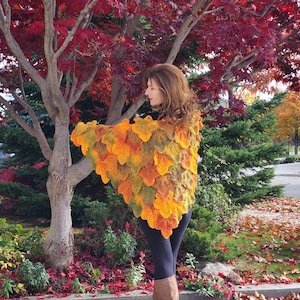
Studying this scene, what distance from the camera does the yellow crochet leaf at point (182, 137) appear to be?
2835 mm

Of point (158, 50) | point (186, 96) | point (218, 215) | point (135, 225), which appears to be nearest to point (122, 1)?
point (158, 50)

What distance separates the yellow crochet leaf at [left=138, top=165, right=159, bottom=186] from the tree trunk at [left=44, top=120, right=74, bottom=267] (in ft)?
5.34

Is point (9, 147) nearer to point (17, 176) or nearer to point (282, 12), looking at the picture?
point (17, 176)

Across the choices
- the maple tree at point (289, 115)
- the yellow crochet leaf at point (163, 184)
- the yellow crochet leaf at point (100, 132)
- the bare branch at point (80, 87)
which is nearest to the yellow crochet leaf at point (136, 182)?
the yellow crochet leaf at point (163, 184)

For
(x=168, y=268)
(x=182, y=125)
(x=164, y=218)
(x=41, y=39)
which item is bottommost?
(x=168, y=268)

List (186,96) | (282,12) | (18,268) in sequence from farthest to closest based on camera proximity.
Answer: (282,12), (18,268), (186,96)

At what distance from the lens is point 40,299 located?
12.1 feet

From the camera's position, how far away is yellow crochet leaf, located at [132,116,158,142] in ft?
9.25

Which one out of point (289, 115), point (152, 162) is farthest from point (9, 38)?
point (289, 115)

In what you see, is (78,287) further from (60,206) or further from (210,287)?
(210,287)

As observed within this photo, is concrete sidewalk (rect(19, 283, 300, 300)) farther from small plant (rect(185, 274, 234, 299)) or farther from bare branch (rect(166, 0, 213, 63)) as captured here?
bare branch (rect(166, 0, 213, 63))

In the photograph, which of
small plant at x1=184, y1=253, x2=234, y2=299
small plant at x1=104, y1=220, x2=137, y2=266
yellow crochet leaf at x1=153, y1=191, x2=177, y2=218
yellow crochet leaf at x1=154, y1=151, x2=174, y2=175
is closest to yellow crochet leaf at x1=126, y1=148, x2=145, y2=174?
yellow crochet leaf at x1=154, y1=151, x2=174, y2=175

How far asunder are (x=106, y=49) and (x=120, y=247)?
1872 mm

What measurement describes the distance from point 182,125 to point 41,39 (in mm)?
2538
